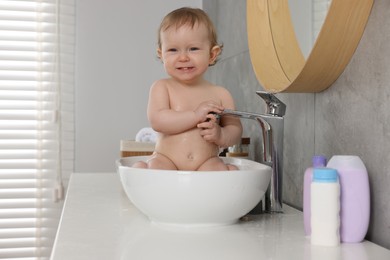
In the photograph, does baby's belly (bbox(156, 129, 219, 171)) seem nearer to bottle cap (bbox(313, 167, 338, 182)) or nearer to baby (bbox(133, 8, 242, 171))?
baby (bbox(133, 8, 242, 171))

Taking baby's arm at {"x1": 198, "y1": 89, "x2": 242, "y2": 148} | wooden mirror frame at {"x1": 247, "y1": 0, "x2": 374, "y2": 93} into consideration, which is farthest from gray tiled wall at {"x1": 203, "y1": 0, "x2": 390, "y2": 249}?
baby's arm at {"x1": 198, "y1": 89, "x2": 242, "y2": 148}

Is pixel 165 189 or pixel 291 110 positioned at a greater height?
pixel 291 110

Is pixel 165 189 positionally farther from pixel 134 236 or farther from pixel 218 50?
pixel 218 50

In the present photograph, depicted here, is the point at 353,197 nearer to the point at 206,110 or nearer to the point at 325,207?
the point at 325,207

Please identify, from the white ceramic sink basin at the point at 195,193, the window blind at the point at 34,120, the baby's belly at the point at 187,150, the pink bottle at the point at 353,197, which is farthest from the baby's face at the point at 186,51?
the window blind at the point at 34,120

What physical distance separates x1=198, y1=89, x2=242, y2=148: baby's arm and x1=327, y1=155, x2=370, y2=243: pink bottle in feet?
0.78

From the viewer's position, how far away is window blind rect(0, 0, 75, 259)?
2381 mm

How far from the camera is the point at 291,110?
1.24 m

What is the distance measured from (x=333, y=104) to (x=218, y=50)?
229 mm

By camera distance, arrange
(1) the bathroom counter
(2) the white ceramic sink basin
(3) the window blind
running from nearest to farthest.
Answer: (1) the bathroom counter < (2) the white ceramic sink basin < (3) the window blind

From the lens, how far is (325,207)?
2.60ft

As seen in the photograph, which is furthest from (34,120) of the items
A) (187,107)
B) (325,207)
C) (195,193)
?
(325,207)

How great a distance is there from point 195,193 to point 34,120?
1.70 m

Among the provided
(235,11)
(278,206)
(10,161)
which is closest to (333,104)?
(278,206)
